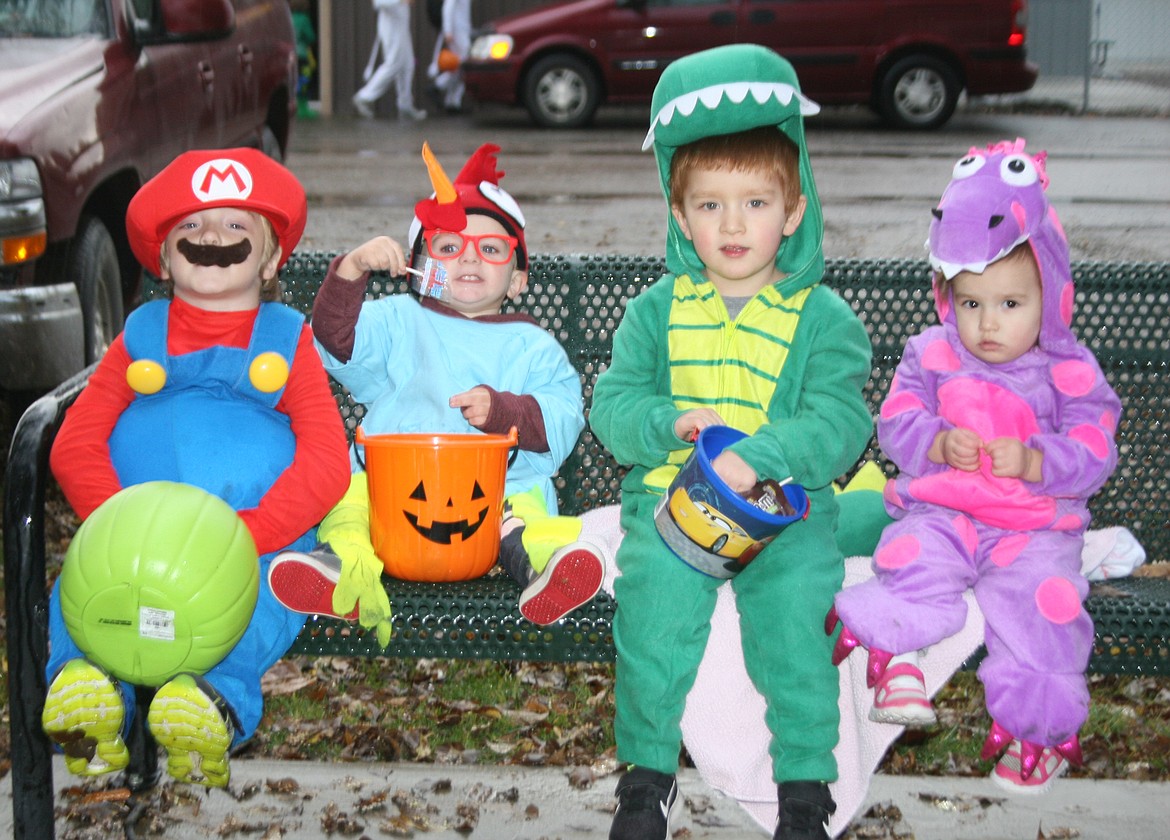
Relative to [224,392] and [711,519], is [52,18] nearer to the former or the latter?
[224,392]

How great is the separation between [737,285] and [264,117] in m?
6.17

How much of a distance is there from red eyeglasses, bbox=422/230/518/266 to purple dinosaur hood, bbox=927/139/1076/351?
1048 millimetres

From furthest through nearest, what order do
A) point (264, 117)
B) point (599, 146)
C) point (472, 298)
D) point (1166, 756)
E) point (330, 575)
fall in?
point (599, 146), point (264, 117), point (1166, 756), point (472, 298), point (330, 575)

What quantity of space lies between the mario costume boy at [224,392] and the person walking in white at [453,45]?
16196 millimetres

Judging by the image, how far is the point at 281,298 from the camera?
3.77m

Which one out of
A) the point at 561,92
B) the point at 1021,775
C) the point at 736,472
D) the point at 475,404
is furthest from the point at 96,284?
the point at 561,92

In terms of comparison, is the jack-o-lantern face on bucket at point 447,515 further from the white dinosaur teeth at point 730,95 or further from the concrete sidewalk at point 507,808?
the white dinosaur teeth at point 730,95

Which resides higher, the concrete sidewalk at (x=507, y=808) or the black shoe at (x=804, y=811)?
the black shoe at (x=804, y=811)

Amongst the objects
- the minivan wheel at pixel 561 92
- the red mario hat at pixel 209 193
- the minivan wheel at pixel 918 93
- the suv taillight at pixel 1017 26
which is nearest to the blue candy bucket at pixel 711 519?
the red mario hat at pixel 209 193

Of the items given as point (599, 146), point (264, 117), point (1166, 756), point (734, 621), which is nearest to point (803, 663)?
point (734, 621)

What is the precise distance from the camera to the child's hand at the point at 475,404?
336cm

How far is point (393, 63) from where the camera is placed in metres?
19.8

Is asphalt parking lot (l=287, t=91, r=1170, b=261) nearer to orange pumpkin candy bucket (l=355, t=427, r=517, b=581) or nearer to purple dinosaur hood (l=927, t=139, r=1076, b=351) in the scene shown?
purple dinosaur hood (l=927, t=139, r=1076, b=351)

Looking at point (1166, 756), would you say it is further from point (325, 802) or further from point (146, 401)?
point (146, 401)
